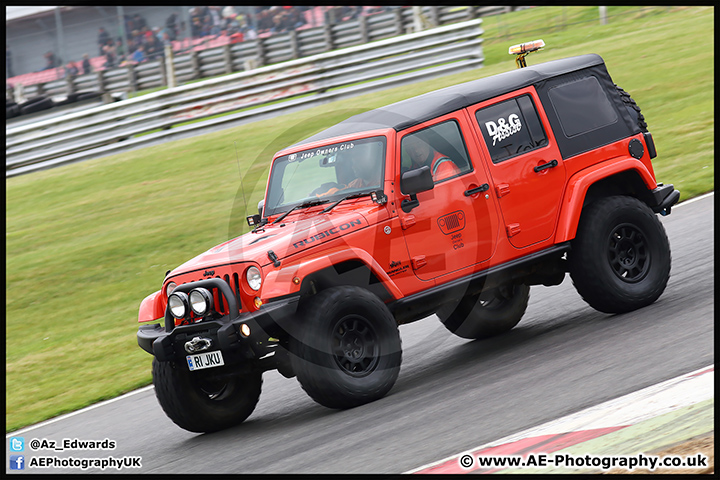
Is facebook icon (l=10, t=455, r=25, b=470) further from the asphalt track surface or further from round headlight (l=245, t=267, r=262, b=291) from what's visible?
round headlight (l=245, t=267, r=262, b=291)

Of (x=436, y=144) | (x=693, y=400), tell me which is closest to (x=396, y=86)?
(x=436, y=144)

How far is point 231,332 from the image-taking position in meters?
5.85

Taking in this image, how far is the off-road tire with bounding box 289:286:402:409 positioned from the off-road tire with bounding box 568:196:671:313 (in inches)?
77.8

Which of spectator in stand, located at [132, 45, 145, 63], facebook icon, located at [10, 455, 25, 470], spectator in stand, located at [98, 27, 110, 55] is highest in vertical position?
spectator in stand, located at [98, 27, 110, 55]

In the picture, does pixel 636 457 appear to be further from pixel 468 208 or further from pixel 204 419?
pixel 204 419

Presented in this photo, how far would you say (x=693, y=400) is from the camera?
4.91 m

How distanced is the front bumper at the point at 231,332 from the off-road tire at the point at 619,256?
105 inches

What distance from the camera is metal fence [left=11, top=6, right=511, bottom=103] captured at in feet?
80.3

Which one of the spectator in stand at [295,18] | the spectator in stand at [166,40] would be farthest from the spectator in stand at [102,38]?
the spectator in stand at [295,18]

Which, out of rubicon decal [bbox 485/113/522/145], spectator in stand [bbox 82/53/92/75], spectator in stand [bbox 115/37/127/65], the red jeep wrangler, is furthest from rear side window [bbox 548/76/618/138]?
spectator in stand [bbox 82/53/92/75]

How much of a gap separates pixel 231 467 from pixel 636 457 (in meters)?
2.62

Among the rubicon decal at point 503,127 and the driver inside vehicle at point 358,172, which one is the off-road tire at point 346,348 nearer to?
the driver inside vehicle at point 358,172

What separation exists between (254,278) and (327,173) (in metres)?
1.39

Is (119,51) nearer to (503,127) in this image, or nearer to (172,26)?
(172,26)
